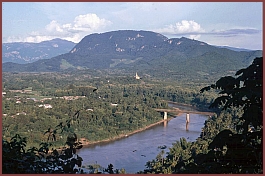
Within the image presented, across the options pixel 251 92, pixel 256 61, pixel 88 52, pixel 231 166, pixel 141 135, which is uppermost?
pixel 88 52

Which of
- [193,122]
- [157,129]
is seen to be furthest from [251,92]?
[193,122]

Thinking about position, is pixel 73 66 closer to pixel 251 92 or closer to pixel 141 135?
pixel 141 135

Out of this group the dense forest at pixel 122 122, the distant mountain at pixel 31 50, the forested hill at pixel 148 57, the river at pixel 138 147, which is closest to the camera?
the dense forest at pixel 122 122

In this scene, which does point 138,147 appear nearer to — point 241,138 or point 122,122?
point 122,122

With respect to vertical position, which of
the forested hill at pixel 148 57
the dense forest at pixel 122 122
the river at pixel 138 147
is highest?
the forested hill at pixel 148 57

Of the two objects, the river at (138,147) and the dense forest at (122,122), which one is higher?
the dense forest at (122,122)

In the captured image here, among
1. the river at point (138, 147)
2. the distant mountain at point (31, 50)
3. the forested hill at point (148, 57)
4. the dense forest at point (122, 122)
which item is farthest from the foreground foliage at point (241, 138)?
the distant mountain at point (31, 50)

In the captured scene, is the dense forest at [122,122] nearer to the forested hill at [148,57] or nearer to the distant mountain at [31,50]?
the forested hill at [148,57]

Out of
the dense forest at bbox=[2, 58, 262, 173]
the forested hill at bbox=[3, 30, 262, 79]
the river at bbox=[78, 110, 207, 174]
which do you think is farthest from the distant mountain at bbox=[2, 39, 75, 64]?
the river at bbox=[78, 110, 207, 174]
